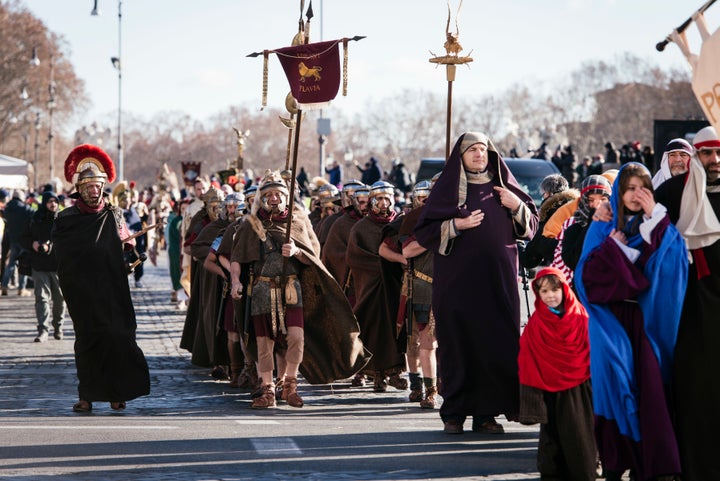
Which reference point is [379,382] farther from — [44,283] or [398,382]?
[44,283]

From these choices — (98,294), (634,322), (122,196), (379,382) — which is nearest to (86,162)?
(98,294)

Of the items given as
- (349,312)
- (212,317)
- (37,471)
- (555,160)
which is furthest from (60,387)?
(555,160)

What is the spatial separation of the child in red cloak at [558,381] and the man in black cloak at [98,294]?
448cm

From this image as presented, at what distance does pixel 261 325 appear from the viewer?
498 inches

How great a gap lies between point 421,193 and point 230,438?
3.69 meters

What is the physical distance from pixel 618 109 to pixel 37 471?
105610 millimetres

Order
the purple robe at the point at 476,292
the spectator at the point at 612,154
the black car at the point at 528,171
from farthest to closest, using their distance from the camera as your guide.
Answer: the spectator at the point at 612,154 → the black car at the point at 528,171 → the purple robe at the point at 476,292

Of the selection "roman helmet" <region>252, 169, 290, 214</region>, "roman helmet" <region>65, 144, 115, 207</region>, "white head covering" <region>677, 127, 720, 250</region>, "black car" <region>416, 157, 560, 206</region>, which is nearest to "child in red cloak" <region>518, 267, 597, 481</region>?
"white head covering" <region>677, 127, 720, 250</region>

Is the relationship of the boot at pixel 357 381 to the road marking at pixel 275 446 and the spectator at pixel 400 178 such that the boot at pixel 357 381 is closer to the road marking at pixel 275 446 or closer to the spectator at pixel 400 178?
the road marking at pixel 275 446

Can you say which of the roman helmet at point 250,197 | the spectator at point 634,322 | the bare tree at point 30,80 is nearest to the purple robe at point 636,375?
the spectator at point 634,322

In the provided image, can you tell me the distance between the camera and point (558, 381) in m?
8.73

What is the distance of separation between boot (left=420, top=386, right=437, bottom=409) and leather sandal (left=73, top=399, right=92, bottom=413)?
8.97 feet

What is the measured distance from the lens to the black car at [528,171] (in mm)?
27812

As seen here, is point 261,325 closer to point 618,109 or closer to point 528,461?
point 528,461
